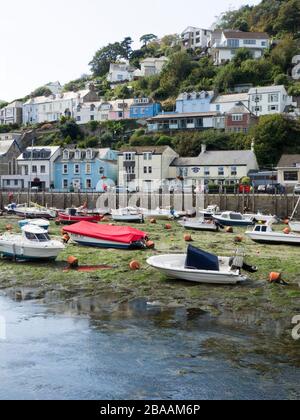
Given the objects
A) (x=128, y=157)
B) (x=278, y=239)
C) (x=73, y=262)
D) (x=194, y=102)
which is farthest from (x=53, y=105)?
(x=73, y=262)

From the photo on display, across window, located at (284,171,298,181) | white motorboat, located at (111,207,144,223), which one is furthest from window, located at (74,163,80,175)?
window, located at (284,171,298,181)

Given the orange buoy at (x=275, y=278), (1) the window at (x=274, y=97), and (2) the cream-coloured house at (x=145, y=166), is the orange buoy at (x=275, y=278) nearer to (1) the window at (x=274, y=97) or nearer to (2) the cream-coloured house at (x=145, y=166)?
(2) the cream-coloured house at (x=145, y=166)

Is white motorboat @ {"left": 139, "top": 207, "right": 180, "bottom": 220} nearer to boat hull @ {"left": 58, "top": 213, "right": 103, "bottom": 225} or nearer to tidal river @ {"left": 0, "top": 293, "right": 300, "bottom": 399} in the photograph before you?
boat hull @ {"left": 58, "top": 213, "right": 103, "bottom": 225}

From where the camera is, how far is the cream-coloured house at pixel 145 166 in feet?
262

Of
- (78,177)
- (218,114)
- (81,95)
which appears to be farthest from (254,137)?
(81,95)

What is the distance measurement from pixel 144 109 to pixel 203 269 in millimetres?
86930

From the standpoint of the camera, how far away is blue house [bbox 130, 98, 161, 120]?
109000 millimetres

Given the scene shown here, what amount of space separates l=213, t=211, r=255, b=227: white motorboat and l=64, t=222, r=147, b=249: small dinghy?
1608cm

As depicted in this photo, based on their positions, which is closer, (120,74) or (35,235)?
(35,235)

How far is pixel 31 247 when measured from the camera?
30688 millimetres

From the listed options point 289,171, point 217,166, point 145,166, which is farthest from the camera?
point 145,166

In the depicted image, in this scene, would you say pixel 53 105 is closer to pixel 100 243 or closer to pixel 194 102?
pixel 194 102

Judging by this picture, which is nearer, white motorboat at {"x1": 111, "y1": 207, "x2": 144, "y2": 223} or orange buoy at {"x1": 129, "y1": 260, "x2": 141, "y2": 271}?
orange buoy at {"x1": 129, "y1": 260, "x2": 141, "y2": 271}
